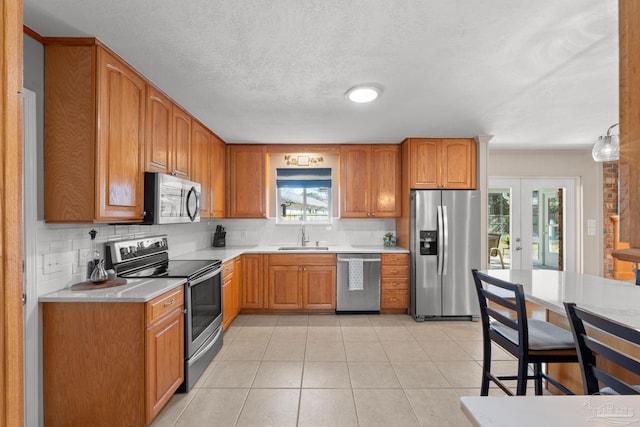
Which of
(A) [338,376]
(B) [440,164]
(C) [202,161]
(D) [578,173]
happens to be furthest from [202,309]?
(D) [578,173]

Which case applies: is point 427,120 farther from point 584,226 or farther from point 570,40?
point 584,226

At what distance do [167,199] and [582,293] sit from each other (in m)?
2.88

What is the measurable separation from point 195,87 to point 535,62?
246 cm

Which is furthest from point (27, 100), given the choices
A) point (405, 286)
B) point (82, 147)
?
point (405, 286)

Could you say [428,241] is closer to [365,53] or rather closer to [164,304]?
[365,53]

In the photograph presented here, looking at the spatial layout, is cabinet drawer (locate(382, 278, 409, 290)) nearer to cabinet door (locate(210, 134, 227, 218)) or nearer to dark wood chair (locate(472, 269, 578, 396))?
dark wood chair (locate(472, 269, 578, 396))

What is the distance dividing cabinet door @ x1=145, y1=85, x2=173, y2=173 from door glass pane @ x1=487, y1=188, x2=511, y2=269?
14.7 ft

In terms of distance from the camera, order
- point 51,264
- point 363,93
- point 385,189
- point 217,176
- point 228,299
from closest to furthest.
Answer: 1. point 51,264
2. point 363,93
3. point 228,299
4. point 217,176
5. point 385,189

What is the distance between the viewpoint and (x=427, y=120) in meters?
3.37

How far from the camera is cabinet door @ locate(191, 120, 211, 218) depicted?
10.9 ft

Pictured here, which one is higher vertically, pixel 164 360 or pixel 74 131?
pixel 74 131

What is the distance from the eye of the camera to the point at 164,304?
6.76 ft

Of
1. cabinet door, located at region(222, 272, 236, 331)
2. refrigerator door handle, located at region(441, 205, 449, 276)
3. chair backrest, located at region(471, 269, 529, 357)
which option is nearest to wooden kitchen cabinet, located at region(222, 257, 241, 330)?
cabinet door, located at region(222, 272, 236, 331)

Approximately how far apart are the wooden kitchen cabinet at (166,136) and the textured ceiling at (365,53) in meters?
0.12
